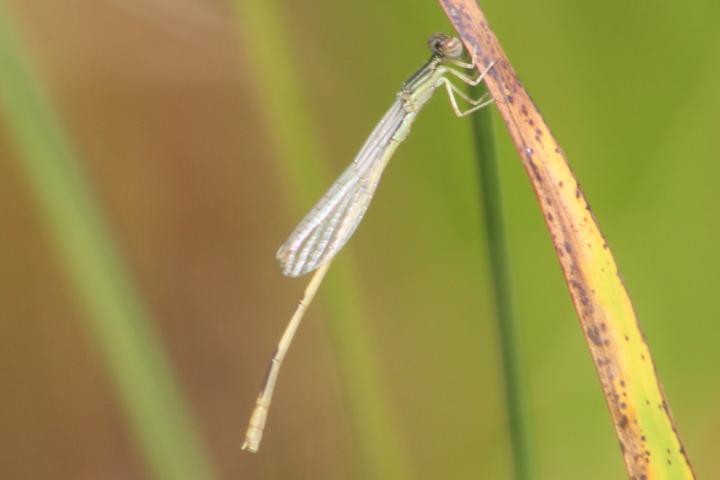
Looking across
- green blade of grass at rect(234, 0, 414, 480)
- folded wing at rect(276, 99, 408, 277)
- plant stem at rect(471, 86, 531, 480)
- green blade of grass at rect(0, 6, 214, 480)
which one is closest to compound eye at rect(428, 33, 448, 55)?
folded wing at rect(276, 99, 408, 277)

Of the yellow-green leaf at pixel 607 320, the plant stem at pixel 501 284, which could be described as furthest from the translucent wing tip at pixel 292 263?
the yellow-green leaf at pixel 607 320

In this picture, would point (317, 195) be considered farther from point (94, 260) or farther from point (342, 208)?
point (94, 260)

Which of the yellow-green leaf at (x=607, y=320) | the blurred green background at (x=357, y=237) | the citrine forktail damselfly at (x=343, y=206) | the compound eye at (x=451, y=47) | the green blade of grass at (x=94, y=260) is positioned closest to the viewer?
the yellow-green leaf at (x=607, y=320)

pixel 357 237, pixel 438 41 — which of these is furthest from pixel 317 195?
pixel 438 41

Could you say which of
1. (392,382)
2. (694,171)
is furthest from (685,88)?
(392,382)

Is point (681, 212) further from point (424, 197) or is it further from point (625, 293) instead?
point (625, 293)

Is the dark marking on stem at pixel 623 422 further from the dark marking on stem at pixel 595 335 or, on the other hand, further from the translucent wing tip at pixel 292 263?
the translucent wing tip at pixel 292 263
